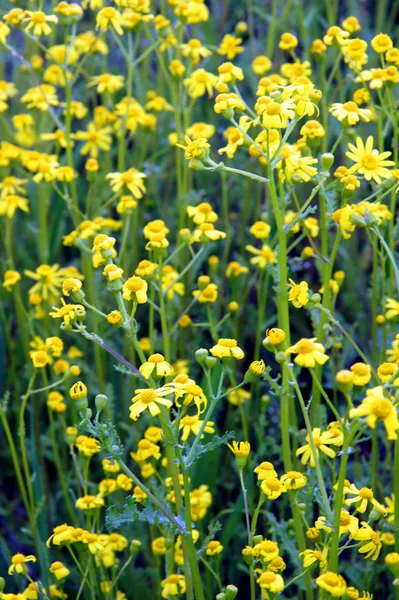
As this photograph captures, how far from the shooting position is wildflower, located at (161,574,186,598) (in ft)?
5.72

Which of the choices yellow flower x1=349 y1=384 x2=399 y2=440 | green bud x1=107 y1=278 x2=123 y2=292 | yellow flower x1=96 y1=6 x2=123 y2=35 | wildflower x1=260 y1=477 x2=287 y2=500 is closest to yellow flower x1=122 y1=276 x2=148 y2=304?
green bud x1=107 y1=278 x2=123 y2=292

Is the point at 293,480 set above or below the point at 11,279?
below

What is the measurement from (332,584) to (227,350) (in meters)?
0.49

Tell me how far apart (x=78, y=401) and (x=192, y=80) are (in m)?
1.50

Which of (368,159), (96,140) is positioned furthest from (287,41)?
(96,140)

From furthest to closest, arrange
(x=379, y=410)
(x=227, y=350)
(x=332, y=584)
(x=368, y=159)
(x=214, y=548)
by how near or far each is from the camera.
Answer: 1. (x=368, y=159)
2. (x=214, y=548)
3. (x=227, y=350)
4. (x=332, y=584)
5. (x=379, y=410)

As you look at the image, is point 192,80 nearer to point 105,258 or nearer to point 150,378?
point 105,258

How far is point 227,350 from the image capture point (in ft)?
5.25

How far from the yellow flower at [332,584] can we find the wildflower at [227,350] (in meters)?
0.45

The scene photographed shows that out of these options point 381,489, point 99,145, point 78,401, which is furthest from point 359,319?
point 78,401

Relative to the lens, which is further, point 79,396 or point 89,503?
A: point 89,503

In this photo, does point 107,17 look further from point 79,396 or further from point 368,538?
point 368,538

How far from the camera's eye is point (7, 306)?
319 centimetres

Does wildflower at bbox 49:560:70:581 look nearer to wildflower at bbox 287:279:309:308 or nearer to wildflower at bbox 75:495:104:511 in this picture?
wildflower at bbox 75:495:104:511
